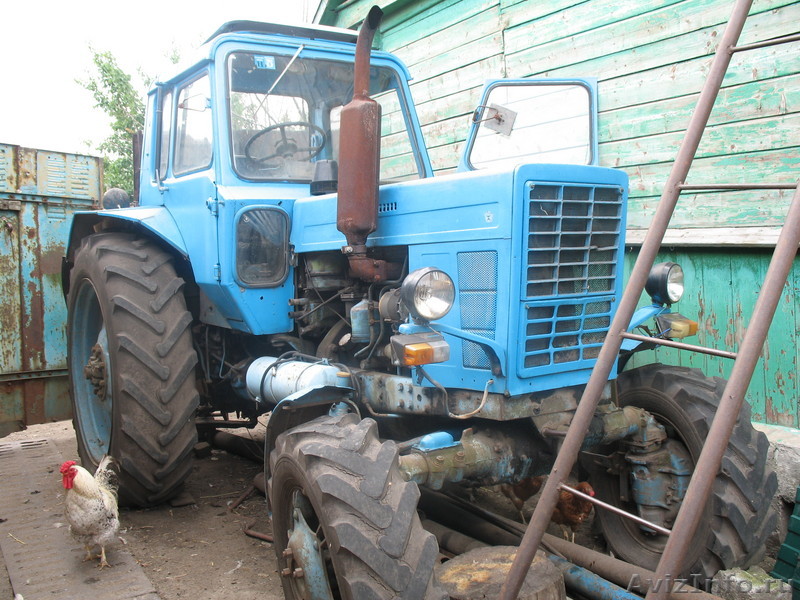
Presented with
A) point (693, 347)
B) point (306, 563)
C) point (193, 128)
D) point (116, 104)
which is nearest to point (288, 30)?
point (193, 128)

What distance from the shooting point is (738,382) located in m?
1.70

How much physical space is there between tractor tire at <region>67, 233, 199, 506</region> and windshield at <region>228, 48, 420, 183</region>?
2.69 feet

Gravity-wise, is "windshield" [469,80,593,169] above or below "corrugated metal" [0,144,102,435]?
above

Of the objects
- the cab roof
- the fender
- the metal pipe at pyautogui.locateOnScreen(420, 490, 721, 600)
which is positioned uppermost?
the cab roof

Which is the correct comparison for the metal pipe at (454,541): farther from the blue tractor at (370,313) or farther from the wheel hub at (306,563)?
the wheel hub at (306,563)

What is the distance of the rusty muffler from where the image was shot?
3.02 metres

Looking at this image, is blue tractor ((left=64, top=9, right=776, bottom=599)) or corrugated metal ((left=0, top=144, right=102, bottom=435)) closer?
blue tractor ((left=64, top=9, right=776, bottom=599))

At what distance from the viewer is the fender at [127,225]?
13.4ft

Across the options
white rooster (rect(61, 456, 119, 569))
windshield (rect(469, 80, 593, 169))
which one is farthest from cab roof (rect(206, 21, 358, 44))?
white rooster (rect(61, 456, 119, 569))

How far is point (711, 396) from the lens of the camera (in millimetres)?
3260

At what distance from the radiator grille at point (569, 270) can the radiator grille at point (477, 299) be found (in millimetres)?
135

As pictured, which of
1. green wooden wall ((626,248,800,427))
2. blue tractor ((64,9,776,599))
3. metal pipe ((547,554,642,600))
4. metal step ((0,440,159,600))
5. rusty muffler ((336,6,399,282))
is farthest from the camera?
green wooden wall ((626,248,800,427))

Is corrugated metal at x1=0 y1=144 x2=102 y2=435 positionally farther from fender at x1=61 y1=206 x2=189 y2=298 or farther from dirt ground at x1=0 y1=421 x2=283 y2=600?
dirt ground at x1=0 y1=421 x2=283 y2=600

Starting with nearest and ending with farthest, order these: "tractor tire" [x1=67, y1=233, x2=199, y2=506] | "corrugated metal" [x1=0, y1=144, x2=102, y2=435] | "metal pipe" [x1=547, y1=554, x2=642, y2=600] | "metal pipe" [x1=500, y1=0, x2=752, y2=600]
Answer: "metal pipe" [x1=500, y1=0, x2=752, y2=600] → "metal pipe" [x1=547, y1=554, x2=642, y2=600] → "tractor tire" [x1=67, y1=233, x2=199, y2=506] → "corrugated metal" [x1=0, y1=144, x2=102, y2=435]
